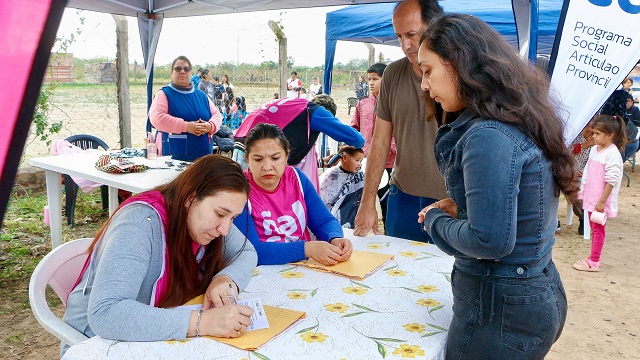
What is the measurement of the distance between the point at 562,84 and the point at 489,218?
97.3 inches

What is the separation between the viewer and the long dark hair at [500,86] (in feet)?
3.08

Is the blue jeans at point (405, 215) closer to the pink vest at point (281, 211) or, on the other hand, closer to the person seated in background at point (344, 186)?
the pink vest at point (281, 211)

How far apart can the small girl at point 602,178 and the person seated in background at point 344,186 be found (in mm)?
1800

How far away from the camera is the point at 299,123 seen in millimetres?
2945

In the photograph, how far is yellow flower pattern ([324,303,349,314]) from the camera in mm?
1250

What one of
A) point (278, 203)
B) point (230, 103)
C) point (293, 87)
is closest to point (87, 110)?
point (230, 103)

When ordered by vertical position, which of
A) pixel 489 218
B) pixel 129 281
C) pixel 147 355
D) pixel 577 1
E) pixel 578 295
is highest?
pixel 577 1

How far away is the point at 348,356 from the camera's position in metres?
1.02

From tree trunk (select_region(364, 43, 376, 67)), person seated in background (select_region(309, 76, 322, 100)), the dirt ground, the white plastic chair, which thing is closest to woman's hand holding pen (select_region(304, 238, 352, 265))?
the white plastic chair

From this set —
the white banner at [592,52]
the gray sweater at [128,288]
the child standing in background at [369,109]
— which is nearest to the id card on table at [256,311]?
the gray sweater at [128,288]

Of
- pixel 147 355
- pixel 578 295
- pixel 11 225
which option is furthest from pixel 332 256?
pixel 11 225

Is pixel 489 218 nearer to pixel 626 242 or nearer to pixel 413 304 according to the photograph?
pixel 413 304

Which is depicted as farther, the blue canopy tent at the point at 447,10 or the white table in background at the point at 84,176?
the blue canopy tent at the point at 447,10

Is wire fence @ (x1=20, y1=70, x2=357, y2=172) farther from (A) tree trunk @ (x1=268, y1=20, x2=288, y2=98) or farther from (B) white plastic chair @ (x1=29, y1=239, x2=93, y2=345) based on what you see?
(B) white plastic chair @ (x1=29, y1=239, x2=93, y2=345)
